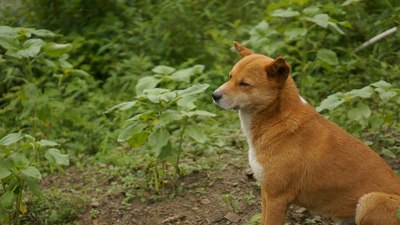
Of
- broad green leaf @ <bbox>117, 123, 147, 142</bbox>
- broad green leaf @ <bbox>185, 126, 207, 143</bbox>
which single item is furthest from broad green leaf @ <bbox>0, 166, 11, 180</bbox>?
broad green leaf @ <bbox>185, 126, 207, 143</bbox>

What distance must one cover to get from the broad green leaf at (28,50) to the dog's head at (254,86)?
1.99 metres

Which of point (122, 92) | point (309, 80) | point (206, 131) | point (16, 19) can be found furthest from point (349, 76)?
point (16, 19)

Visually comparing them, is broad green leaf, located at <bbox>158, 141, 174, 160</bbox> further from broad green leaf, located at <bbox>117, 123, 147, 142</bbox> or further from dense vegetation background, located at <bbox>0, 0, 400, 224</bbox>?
broad green leaf, located at <bbox>117, 123, 147, 142</bbox>

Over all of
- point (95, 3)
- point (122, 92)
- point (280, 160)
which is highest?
point (280, 160)

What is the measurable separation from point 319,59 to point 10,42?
3.49 metres

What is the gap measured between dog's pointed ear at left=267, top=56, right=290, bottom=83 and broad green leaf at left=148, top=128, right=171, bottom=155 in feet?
4.37

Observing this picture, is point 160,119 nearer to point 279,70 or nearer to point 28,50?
point 279,70

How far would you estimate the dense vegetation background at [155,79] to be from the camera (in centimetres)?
618

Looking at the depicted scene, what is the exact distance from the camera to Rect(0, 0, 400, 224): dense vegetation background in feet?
20.3

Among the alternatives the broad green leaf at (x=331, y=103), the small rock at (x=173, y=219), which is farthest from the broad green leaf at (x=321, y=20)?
the small rock at (x=173, y=219)

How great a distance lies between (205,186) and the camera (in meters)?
6.61

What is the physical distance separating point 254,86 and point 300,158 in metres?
0.68

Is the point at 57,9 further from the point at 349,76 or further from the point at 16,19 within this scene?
the point at 349,76

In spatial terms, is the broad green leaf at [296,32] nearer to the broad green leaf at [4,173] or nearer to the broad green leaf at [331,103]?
the broad green leaf at [331,103]
